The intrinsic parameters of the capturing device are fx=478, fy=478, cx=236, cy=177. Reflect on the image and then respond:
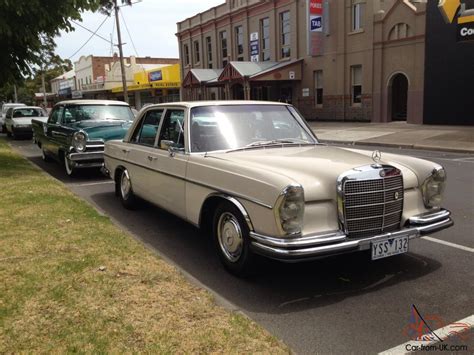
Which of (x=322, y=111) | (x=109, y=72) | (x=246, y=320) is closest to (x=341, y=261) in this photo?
(x=246, y=320)

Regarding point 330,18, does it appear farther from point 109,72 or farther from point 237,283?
point 109,72

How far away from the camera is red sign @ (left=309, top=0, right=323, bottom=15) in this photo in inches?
1054

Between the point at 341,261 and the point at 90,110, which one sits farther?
the point at 90,110

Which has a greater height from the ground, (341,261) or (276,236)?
(276,236)

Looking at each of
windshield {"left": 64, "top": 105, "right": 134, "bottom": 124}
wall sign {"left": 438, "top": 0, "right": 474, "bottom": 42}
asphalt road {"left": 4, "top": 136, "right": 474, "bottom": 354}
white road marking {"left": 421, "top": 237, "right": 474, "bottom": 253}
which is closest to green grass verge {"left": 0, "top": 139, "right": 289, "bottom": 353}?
asphalt road {"left": 4, "top": 136, "right": 474, "bottom": 354}

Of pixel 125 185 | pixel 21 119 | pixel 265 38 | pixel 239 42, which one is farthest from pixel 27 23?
pixel 239 42

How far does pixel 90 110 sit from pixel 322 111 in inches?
790

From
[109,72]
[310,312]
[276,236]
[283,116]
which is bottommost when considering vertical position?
[310,312]

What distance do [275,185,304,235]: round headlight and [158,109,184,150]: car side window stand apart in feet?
6.29

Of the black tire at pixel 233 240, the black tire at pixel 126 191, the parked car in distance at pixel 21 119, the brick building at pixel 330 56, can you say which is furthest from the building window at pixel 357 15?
the black tire at pixel 233 240

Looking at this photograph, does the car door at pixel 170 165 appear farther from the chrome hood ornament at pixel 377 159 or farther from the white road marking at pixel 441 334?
the white road marking at pixel 441 334

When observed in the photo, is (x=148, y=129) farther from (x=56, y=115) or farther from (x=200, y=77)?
(x=200, y=77)

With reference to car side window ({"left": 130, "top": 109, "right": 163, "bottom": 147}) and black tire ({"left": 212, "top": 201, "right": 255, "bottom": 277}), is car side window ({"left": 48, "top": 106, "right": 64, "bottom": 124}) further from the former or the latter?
black tire ({"left": 212, "top": 201, "right": 255, "bottom": 277})

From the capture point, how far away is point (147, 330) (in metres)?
3.34
